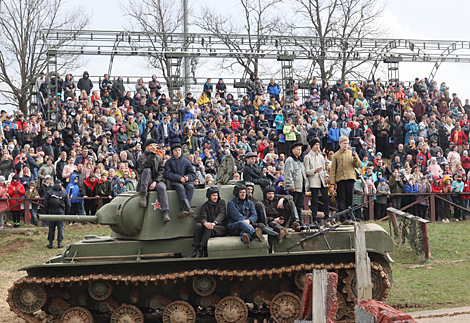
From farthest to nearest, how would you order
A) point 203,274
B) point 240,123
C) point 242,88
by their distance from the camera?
1. point 242,88
2. point 240,123
3. point 203,274

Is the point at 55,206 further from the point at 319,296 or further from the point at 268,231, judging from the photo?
the point at 319,296

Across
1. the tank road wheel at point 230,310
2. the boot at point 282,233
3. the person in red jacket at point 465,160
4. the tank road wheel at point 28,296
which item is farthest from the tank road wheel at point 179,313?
the person in red jacket at point 465,160

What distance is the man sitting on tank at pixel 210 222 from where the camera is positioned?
11219mm

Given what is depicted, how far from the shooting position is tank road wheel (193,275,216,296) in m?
11.0

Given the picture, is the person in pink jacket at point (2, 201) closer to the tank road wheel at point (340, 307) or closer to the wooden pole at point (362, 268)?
the tank road wheel at point (340, 307)

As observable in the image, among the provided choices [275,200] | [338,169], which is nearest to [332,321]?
[275,200]

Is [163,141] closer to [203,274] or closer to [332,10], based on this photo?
[203,274]

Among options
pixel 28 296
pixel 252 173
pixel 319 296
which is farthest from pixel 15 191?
pixel 319 296

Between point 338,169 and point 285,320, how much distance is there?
4243mm

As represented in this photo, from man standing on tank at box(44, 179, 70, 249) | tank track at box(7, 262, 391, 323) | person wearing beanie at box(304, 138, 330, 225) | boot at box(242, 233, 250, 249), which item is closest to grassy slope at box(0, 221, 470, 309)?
man standing on tank at box(44, 179, 70, 249)

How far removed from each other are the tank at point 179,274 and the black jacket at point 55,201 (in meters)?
5.91

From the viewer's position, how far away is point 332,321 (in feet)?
24.8

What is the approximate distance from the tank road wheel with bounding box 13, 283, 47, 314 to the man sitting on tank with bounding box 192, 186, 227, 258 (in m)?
3.06

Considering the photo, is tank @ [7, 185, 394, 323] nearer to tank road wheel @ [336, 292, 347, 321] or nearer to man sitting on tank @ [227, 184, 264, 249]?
tank road wheel @ [336, 292, 347, 321]
